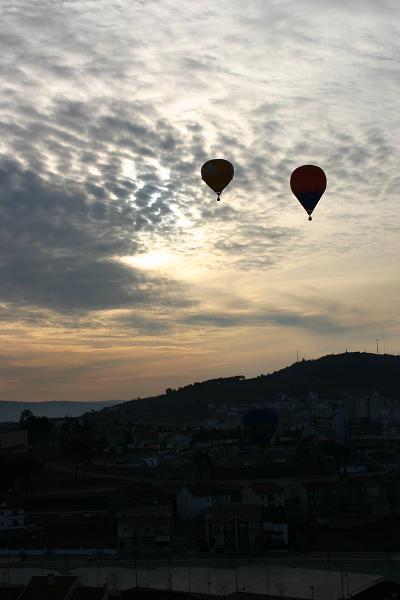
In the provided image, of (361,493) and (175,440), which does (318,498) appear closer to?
(361,493)

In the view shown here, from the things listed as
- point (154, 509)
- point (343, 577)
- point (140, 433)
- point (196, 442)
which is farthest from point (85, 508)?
point (140, 433)

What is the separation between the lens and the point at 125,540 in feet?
175

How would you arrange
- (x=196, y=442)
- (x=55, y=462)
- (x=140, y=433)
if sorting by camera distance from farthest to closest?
(x=140, y=433), (x=196, y=442), (x=55, y=462)

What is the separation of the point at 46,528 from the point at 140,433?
252 feet

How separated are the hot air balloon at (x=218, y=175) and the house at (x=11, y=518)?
87.5 ft

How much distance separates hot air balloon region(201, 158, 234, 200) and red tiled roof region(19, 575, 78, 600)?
24593 mm

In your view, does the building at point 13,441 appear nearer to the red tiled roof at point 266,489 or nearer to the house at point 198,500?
the house at point 198,500

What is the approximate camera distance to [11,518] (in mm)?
60344

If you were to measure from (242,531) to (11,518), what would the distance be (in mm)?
17536

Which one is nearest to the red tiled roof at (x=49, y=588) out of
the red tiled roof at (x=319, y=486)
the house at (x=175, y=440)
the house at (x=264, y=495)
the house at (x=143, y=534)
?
the house at (x=143, y=534)

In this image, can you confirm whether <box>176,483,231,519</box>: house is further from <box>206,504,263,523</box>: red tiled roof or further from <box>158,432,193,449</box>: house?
<box>158,432,193,449</box>: house

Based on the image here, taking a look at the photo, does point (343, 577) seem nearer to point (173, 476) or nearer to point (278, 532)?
point (278, 532)

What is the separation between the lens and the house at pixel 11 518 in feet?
197

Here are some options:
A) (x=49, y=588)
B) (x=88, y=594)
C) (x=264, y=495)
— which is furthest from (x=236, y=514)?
(x=49, y=588)
